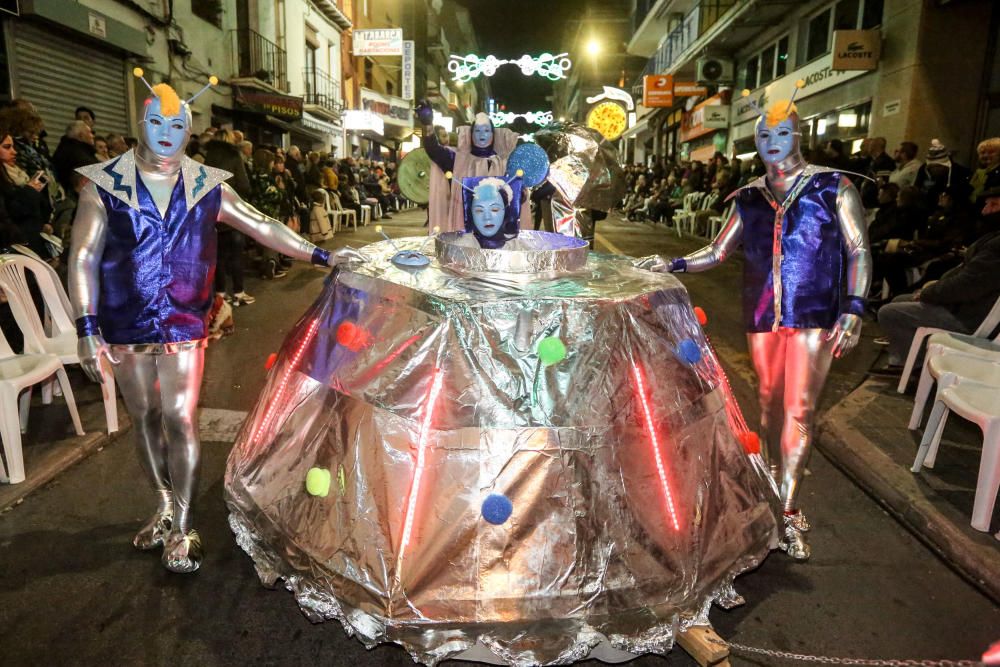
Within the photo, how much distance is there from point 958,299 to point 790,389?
2.78m

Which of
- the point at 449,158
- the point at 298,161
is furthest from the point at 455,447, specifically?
the point at 298,161

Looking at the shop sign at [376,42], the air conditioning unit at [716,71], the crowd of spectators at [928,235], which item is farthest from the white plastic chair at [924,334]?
the shop sign at [376,42]

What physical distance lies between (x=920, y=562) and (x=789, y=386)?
3.51 feet

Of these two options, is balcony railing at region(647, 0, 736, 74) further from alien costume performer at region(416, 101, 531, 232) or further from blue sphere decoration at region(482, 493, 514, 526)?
blue sphere decoration at region(482, 493, 514, 526)

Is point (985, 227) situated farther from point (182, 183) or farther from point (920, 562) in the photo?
point (182, 183)

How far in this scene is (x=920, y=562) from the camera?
10.8 ft

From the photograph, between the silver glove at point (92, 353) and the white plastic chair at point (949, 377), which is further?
the white plastic chair at point (949, 377)

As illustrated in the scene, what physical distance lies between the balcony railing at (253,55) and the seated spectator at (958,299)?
19.5 metres

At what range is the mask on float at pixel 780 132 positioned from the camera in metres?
3.17

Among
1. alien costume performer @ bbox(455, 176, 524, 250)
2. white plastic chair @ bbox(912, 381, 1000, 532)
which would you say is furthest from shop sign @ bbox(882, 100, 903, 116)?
alien costume performer @ bbox(455, 176, 524, 250)

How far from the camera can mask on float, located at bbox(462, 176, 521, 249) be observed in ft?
10.2

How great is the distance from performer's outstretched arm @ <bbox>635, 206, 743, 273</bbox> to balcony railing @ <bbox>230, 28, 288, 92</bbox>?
20.0 meters

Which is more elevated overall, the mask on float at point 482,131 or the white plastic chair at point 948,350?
the mask on float at point 482,131

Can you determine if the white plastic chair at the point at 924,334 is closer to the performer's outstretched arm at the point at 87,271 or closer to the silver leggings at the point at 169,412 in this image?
the silver leggings at the point at 169,412
